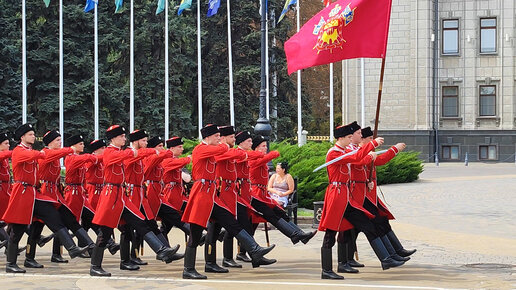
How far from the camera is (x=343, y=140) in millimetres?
12273

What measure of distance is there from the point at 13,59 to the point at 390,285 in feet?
110

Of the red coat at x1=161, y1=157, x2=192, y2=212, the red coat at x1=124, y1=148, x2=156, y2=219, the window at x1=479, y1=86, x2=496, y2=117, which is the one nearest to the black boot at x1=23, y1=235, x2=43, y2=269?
the red coat at x1=124, y1=148, x2=156, y2=219

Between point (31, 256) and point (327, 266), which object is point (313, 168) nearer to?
point (31, 256)

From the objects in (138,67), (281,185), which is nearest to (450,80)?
(138,67)

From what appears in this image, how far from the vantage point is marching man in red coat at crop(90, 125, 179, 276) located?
1223 cm

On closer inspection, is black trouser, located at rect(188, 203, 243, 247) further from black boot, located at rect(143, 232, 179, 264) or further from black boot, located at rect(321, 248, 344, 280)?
black boot, located at rect(321, 248, 344, 280)

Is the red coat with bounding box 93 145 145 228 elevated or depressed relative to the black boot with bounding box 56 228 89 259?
elevated

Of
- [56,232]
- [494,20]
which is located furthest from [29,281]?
[494,20]

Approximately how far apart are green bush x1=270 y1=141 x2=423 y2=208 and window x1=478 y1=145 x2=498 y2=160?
1733 cm

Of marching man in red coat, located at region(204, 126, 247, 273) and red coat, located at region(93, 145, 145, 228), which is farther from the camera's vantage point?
marching man in red coat, located at region(204, 126, 247, 273)

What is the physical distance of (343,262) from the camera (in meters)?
12.4

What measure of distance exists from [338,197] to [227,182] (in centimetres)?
160

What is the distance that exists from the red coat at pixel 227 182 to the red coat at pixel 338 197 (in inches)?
49.9

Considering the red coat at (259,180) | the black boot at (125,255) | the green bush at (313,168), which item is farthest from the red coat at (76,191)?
the green bush at (313,168)
